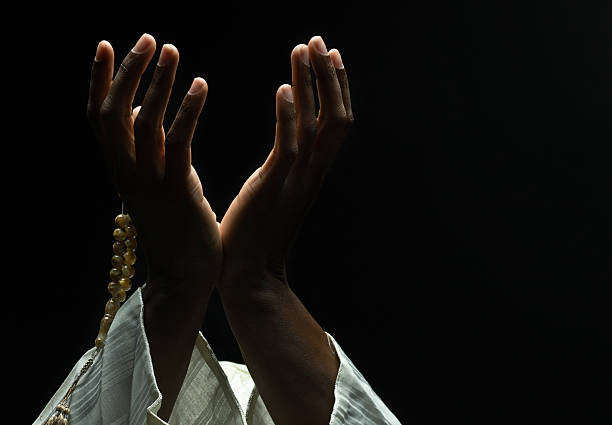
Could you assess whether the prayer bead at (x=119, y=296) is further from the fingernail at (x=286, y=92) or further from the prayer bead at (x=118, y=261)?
the fingernail at (x=286, y=92)

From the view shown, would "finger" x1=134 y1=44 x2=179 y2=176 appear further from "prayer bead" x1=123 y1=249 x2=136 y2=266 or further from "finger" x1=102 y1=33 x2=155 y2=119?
"prayer bead" x1=123 y1=249 x2=136 y2=266

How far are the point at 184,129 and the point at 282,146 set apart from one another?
3.4 inches

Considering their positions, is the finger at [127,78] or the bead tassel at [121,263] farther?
the bead tassel at [121,263]

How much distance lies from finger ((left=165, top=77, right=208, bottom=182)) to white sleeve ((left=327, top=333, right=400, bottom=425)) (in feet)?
0.74

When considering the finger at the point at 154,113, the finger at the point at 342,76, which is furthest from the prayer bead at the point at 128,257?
the finger at the point at 342,76

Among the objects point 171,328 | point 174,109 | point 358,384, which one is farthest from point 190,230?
point 174,109

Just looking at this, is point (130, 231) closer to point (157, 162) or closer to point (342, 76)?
point (157, 162)

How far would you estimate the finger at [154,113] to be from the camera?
0.79 metres

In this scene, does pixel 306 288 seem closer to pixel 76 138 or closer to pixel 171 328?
pixel 76 138

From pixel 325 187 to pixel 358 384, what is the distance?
0.50 meters

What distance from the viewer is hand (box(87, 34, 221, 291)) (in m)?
0.80

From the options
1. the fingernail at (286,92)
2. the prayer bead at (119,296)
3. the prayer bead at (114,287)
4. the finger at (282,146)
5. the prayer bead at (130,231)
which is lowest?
the prayer bead at (119,296)

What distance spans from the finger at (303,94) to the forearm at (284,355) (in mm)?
143

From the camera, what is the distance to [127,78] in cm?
80
